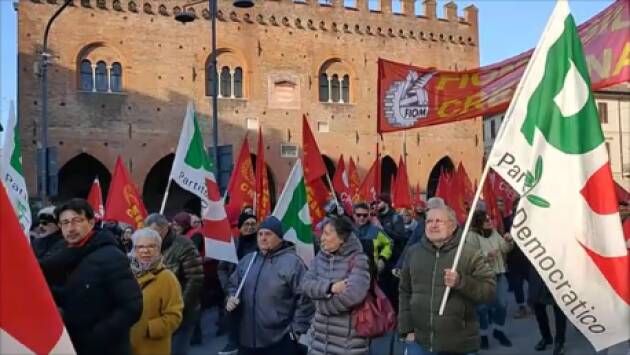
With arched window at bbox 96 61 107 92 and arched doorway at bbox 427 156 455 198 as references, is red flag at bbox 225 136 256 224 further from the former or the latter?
arched doorway at bbox 427 156 455 198

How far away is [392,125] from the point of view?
790 centimetres

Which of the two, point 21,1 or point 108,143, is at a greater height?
point 21,1

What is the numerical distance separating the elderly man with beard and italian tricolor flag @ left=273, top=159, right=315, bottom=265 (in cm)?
244

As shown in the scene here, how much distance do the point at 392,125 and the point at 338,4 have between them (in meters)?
23.7

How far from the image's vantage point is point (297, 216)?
727cm

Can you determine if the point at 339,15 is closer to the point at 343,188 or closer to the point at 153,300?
the point at 343,188

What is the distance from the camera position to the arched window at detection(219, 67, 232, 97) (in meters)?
28.9

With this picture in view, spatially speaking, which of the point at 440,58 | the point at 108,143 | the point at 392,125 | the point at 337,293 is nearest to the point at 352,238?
the point at 337,293

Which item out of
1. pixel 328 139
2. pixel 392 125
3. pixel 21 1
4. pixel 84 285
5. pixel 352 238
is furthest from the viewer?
pixel 328 139

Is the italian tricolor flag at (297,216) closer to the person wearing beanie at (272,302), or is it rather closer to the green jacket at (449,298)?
the person wearing beanie at (272,302)

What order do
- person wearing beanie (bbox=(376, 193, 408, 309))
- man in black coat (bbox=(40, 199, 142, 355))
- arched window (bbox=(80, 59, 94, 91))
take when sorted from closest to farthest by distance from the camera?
man in black coat (bbox=(40, 199, 142, 355)) → person wearing beanie (bbox=(376, 193, 408, 309)) → arched window (bbox=(80, 59, 94, 91))

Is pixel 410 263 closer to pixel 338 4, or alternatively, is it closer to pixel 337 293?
pixel 337 293

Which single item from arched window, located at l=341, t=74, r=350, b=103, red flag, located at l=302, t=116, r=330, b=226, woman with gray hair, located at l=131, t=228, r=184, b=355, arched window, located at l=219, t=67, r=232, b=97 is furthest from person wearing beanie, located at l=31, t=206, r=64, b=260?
arched window, located at l=341, t=74, r=350, b=103

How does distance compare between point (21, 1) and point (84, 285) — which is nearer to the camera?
point (84, 285)
